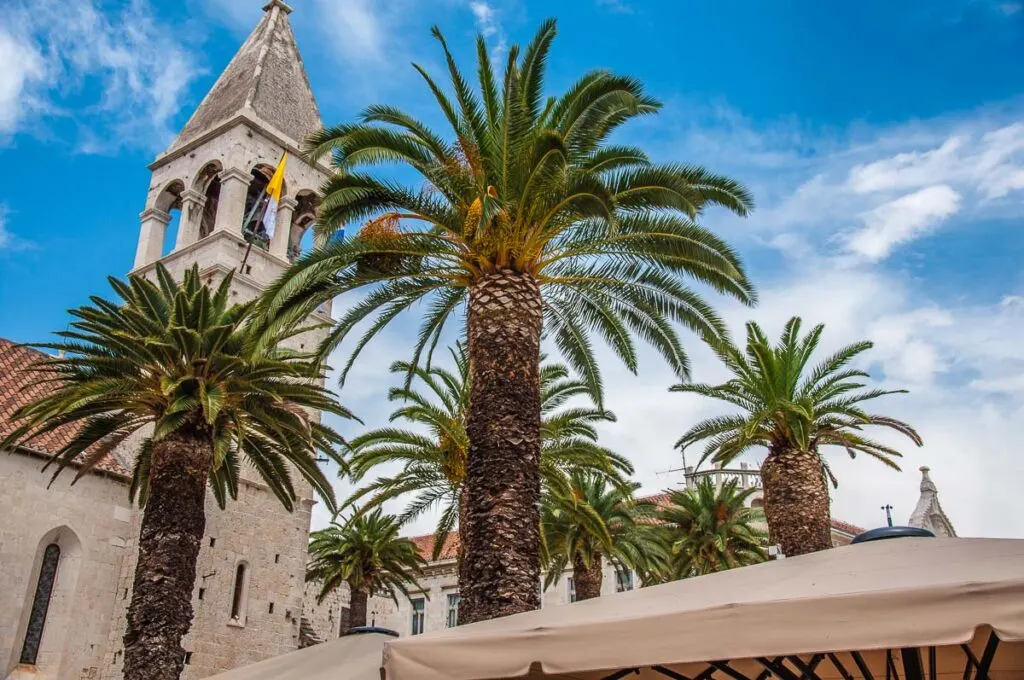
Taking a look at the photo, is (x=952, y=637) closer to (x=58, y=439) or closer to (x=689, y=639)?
(x=689, y=639)

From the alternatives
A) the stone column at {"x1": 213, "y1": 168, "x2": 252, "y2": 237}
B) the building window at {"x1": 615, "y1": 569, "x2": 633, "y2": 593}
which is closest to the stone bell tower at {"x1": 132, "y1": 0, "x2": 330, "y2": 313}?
the stone column at {"x1": 213, "y1": 168, "x2": 252, "y2": 237}

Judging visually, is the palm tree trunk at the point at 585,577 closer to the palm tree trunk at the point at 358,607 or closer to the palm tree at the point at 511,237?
the palm tree trunk at the point at 358,607

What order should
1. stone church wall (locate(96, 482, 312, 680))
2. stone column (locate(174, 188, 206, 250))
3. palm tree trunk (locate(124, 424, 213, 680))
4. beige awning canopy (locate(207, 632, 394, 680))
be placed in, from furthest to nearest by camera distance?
stone column (locate(174, 188, 206, 250))
stone church wall (locate(96, 482, 312, 680))
palm tree trunk (locate(124, 424, 213, 680))
beige awning canopy (locate(207, 632, 394, 680))

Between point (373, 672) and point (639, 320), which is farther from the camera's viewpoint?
point (639, 320)

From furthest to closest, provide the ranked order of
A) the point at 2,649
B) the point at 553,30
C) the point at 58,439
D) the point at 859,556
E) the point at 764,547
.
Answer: the point at 764,547 < the point at 58,439 < the point at 2,649 < the point at 553,30 < the point at 859,556

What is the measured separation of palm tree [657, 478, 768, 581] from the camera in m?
30.4

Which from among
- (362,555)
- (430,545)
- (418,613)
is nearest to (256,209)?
(362,555)

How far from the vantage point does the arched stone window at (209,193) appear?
1319 inches

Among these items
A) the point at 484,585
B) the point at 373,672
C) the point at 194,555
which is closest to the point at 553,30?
the point at 484,585

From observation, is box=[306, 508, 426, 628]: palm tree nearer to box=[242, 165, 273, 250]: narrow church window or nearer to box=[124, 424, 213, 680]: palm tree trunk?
box=[242, 165, 273, 250]: narrow church window

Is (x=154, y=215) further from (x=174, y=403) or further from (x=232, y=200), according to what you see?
(x=174, y=403)

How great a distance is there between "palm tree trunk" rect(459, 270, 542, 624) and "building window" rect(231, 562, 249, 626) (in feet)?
56.9

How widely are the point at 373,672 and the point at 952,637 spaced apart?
4475 mm

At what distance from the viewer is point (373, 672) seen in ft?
22.4
